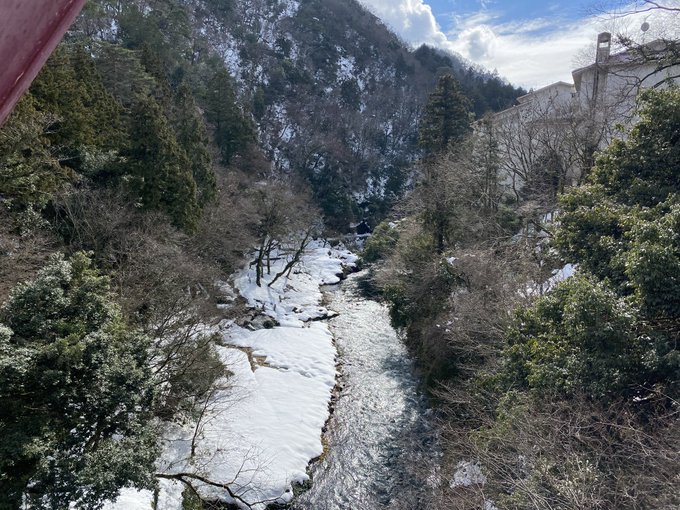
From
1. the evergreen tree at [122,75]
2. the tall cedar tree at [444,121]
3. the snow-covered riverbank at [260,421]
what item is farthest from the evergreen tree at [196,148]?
the tall cedar tree at [444,121]

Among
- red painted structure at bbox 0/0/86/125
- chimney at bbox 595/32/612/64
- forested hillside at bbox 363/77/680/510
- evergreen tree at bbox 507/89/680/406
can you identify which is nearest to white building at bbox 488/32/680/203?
chimney at bbox 595/32/612/64

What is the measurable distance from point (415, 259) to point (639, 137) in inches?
386

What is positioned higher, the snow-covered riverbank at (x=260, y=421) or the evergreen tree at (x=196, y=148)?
the evergreen tree at (x=196, y=148)

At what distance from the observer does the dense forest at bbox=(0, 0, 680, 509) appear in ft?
18.8

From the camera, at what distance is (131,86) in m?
19.3

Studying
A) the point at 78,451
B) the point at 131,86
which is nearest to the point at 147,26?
the point at 131,86

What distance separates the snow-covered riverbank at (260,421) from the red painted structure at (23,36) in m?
9.02

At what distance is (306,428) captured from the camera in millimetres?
11414

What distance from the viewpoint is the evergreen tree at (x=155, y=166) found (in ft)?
47.3

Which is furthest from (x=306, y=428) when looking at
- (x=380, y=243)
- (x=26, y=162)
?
(x=380, y=243)

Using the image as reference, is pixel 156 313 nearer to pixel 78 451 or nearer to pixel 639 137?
pixel 78 451

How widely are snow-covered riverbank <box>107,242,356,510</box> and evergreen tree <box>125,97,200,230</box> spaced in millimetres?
5005

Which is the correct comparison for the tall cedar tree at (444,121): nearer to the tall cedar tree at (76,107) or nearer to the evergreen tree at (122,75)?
the evergreen tree at (122,75)

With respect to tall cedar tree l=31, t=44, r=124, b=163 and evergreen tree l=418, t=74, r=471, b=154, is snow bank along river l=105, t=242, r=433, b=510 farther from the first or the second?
evergreen tree l=418, t=74, r=471, b=154
